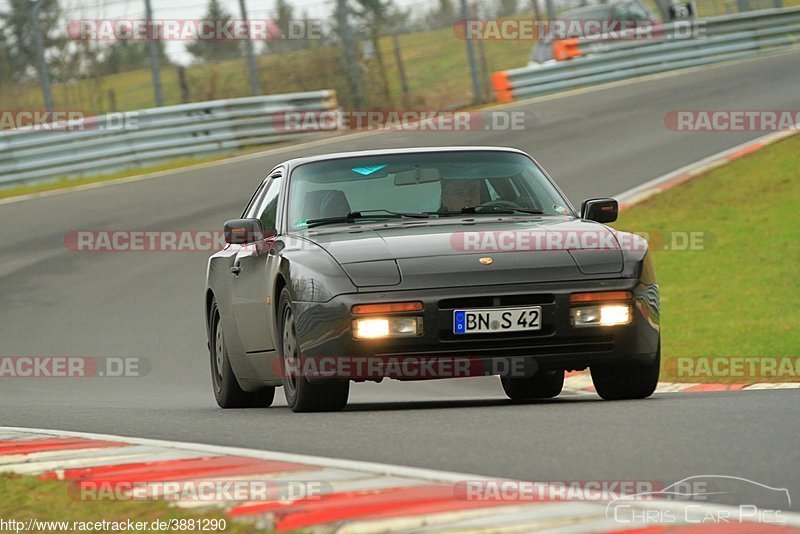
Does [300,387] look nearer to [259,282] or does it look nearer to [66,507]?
[259,282]

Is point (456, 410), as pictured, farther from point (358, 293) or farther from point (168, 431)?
point (168, 431)

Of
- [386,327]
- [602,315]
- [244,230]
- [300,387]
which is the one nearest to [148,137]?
[244,230]

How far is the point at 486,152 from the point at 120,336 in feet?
19.5

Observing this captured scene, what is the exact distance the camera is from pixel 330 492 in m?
4.81

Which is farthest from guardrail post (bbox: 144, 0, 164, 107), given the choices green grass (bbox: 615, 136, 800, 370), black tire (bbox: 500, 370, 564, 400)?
black tire (bbox: 500, 370, 564, 400)

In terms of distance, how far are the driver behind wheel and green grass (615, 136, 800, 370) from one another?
3.19 m

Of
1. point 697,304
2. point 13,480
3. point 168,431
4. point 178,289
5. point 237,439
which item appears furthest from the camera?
point 178,289

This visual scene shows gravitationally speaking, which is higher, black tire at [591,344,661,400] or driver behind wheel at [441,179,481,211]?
driver behind wheel at [441,179,481,211]

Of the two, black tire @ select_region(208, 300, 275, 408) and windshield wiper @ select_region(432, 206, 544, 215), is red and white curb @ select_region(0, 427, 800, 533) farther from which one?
black tire @ select_region(208, 300, 275, 408)

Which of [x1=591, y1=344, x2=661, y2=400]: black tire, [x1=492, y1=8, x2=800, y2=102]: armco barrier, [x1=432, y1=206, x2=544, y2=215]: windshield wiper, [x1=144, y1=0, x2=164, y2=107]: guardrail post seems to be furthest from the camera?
[x1=492, y1=8, x2=800, y2=102]: armco barrier

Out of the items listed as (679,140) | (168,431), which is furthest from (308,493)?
(679,140)

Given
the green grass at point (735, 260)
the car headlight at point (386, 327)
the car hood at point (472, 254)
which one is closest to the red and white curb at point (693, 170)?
the green grass at point (735, 260)

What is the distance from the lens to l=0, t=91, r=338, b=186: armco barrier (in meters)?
23.2

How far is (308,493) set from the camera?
190 inches
